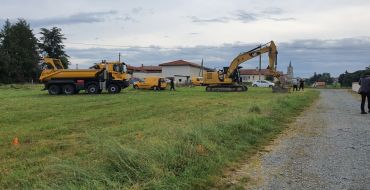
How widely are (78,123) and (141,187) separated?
9.97 meters

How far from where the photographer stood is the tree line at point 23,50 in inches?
3742

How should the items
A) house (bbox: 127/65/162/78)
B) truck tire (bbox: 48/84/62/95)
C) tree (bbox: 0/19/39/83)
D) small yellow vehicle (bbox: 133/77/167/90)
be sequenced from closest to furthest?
truck tire (bbox: 48/84/62/95)
small yellow vehicle (bbox: 133/77/167/90)
tree (bbox: 0/19/39/83)
house (bbox: 127/65/162/78)

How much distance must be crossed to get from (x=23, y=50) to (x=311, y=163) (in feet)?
329

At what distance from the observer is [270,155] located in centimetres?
998

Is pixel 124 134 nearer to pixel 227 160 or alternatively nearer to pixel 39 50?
pixel 227 160

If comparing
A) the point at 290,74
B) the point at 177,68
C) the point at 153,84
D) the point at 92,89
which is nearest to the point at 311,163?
the point at 92,89

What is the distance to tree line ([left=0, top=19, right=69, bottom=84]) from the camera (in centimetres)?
9505

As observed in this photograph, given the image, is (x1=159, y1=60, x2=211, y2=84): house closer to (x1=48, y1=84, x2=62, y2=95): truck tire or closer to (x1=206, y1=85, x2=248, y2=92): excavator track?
(x1=206, y1=85, x2=248, y2=92): excavator track

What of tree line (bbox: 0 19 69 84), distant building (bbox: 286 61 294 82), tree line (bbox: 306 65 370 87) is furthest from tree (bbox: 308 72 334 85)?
tree line (bbox: 0 19 69 84)

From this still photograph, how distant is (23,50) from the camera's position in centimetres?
10194

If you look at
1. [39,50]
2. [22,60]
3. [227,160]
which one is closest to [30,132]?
[227,160]

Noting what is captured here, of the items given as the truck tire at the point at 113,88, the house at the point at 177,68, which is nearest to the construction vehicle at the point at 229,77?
the truck tire at the point at 113,88

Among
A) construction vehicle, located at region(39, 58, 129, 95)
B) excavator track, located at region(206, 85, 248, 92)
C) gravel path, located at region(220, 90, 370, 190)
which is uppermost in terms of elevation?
construction vehicle, located at region(39, 58, 129, 95)

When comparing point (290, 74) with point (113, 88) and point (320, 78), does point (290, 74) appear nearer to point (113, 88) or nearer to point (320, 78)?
point (113, 88)
